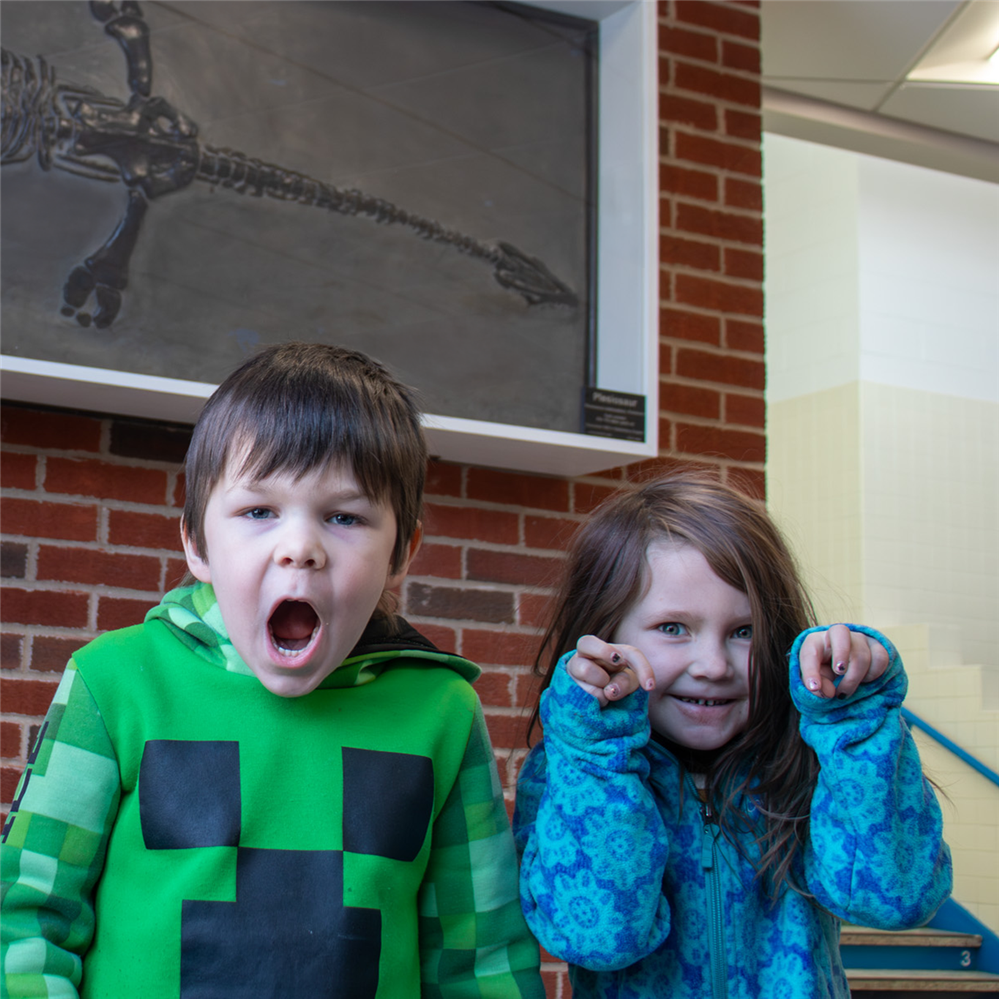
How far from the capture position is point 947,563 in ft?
20.0

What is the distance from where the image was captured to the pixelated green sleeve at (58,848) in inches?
38.8

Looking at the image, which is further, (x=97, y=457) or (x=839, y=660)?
(x=97, y=457)

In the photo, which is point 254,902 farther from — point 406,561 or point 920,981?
point 920,981

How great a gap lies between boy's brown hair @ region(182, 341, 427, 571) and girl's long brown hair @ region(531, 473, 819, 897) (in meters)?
0.27

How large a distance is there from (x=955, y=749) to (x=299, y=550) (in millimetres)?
4880

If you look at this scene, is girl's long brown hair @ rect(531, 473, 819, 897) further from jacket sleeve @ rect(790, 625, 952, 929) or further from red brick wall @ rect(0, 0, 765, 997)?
red brick wall @ rect(0, 0, 765, 997)

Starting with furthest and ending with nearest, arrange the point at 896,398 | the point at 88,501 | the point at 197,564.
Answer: the point at 896,398
the point at 88,501
the point at 197,564

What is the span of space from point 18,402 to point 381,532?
110cm

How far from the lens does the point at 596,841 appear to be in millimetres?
1119

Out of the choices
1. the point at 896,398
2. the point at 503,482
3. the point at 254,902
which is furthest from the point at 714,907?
the point at 896,398

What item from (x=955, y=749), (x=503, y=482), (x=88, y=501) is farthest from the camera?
(x=955, y=749)

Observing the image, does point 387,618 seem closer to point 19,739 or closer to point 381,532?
point 381,532

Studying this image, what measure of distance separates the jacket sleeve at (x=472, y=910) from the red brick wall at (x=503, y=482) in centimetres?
98

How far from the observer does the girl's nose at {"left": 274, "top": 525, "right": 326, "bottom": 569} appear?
3.43 ft
